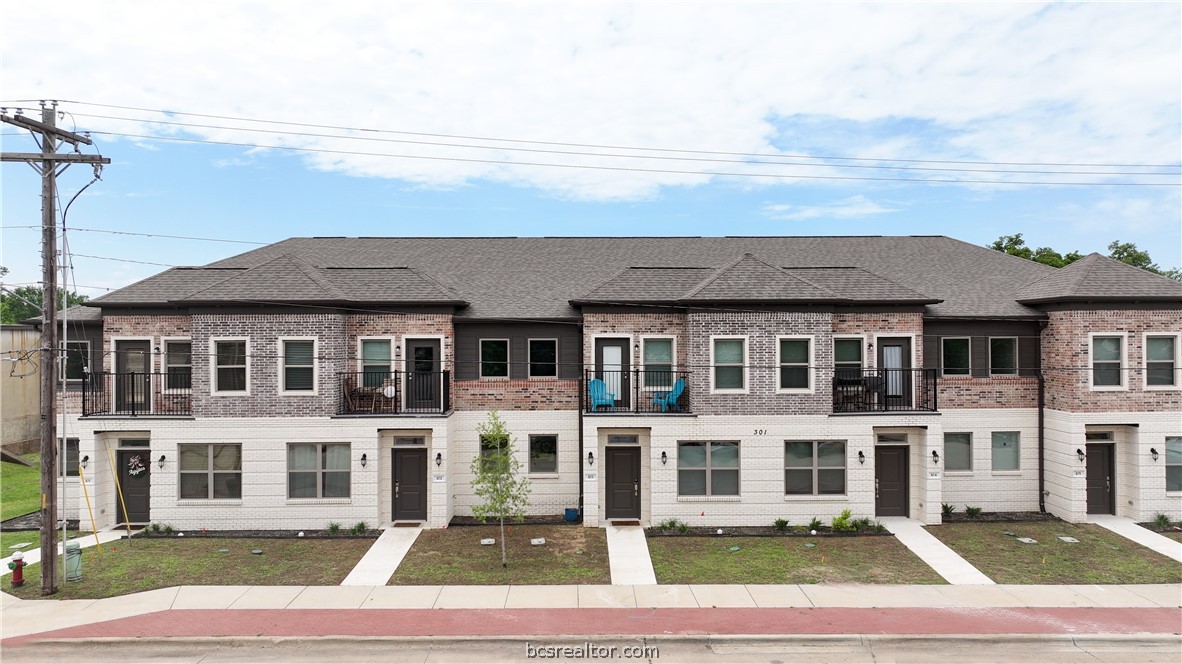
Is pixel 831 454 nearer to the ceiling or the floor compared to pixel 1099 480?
nearer to the ceiling

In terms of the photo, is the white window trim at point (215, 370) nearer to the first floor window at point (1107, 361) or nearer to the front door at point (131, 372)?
the front door at point (131, 372)

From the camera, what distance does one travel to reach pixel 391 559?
46.3ft

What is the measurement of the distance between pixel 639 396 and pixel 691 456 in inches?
83.1

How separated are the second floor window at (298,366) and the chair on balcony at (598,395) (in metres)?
7.35

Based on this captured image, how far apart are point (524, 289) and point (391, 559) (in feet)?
28.5

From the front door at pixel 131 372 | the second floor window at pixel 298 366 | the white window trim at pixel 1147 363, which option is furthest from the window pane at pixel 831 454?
the front door at pixel 131 372

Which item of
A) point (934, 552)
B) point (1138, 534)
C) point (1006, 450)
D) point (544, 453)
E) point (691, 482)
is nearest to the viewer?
point (934, 552)

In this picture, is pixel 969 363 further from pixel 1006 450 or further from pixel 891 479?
pixel 891 479

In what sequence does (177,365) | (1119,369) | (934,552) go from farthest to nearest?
(177,365) → (1119,369) → (934,552)

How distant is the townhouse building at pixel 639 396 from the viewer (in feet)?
53.7

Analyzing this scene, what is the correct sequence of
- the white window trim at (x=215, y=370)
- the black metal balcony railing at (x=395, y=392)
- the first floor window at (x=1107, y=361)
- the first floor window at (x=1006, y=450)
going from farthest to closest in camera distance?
1. the first floor window at (x=1006, y=450)
2. the first floor window at (x=1107, y=361)
3. the black metal balcony railing at (x=395, y=392)
4. the white window trim at (x=215, y=370)

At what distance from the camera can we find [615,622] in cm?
1079

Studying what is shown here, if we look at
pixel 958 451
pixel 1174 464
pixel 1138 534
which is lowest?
pixel 1138 534

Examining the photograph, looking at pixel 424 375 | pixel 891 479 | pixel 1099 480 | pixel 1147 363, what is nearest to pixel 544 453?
pixel 424 375
